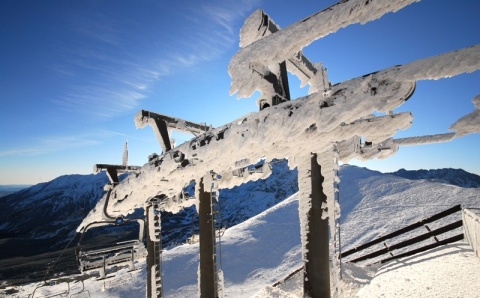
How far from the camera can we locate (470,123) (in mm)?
1494

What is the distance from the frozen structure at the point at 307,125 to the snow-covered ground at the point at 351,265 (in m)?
3.51

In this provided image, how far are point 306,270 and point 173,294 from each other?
28.7ft

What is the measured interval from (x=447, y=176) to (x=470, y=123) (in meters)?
80.2

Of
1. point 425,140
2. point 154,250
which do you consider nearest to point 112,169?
point 154,250

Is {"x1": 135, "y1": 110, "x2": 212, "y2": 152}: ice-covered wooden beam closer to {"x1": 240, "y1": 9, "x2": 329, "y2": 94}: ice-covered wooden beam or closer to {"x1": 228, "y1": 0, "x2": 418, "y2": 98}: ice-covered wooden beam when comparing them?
{"x1": 240, "y1": 9, "x2": 329, "y2": 94}: ice-covered wooden beam

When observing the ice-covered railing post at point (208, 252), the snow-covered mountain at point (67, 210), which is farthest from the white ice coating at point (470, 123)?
the snow-covered mountain at point (67, 210)

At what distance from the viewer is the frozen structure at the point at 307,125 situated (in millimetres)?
1681

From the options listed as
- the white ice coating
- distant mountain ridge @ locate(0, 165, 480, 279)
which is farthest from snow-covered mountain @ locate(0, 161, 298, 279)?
the white ice coating

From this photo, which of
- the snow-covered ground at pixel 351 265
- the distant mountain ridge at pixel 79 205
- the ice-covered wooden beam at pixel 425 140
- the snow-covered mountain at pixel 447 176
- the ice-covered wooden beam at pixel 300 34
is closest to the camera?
the ice-covered wooden beam at pixel 300 34

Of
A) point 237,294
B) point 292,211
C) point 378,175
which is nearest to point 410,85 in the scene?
point 237,294

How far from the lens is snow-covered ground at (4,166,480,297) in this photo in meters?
5.86

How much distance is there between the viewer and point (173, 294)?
10.5 meters

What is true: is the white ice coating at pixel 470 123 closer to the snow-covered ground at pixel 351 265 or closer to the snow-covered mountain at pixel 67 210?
the snow-covered ground at pixel 351 265

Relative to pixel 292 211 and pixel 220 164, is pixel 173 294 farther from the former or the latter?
pixel 292 211
